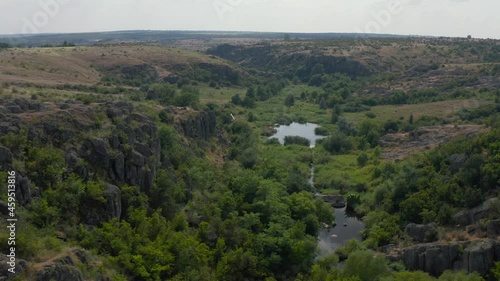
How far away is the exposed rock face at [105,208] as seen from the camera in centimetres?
3006

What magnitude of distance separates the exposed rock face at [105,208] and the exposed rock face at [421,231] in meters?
24.2

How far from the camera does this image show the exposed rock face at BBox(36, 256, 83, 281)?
21.4 metres

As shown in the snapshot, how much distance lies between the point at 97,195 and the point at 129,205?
142 inches

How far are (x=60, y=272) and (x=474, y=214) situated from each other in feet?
104

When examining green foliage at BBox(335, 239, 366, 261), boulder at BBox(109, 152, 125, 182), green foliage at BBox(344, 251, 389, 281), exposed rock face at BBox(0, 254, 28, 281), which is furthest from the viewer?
green foliage at BBox(335, 239, 366, 261)

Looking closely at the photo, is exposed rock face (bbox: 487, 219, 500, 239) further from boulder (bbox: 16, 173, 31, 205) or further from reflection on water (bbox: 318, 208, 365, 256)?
boulder (bbox: 16, 173, 31, 205)

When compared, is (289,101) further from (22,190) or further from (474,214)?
(22,190)

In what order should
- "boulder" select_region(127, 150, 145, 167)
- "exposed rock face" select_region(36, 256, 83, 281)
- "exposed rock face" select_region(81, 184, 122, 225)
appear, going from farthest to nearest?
"boulder" select_region(127, 150, 145, 167) → "exposed rock face" select_region(81, 184, 122, 225) → "exposed rock face" select_region(36, 256, 83, 281)

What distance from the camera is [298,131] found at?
89312mm

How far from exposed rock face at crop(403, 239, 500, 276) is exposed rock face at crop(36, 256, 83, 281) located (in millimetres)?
24399

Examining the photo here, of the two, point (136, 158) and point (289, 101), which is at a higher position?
point (136, 158)

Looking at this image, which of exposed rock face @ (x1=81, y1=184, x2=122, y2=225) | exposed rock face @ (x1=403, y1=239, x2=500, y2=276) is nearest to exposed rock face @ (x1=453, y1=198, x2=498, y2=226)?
exposed rock face @ (x1=403, y1=239, x2=500, y2=276)

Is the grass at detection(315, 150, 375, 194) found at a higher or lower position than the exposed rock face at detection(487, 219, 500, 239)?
lower

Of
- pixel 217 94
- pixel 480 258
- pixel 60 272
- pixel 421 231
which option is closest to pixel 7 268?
pixel 60 272
